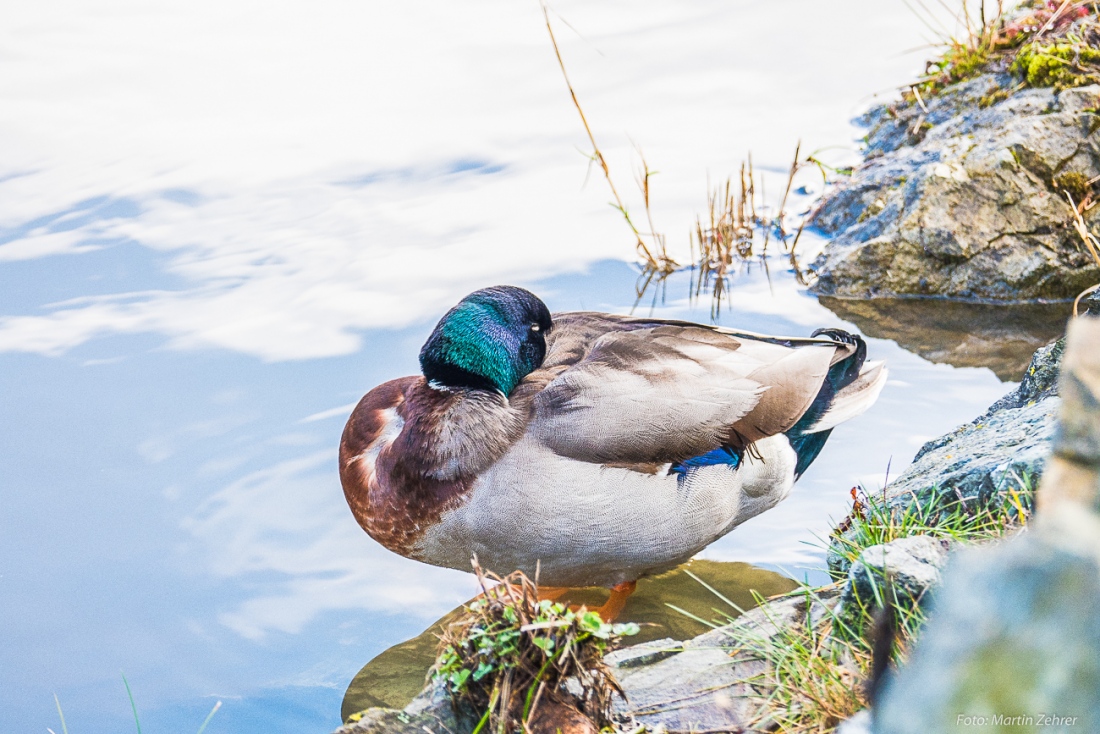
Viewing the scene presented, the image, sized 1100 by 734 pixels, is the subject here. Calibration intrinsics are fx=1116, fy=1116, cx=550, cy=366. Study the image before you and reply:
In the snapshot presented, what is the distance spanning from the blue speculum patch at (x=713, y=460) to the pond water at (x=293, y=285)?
0.42 m

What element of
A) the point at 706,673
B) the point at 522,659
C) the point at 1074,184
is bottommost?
the point at 706,673

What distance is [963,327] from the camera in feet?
18.2

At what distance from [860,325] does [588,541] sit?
2.64m

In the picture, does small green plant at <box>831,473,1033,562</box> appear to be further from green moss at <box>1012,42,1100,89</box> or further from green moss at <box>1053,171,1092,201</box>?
green moss at <box>1012,42,1100,89</box>

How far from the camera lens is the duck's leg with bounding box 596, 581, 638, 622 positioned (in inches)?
157

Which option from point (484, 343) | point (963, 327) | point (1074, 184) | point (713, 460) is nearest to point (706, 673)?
point (713, 460)

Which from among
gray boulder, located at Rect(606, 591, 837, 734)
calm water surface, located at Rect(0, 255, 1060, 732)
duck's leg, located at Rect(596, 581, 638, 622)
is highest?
gray boulder, located at Rect(606, 591, 837, 734)

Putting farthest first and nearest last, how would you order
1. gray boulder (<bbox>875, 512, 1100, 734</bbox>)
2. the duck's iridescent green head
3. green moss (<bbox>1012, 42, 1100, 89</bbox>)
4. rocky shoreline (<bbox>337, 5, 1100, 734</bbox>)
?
green moss (<bbox>1012, 42, 1100, 89</bbox>) → the duck's iridescent green head → rocky shoreline (<bbox>337, 5, 1100, 734</bbox>) → gray boulder (<bbox>875, 512, 1100, 734</bbox>)

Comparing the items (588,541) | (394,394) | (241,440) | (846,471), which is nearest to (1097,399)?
(588,541)

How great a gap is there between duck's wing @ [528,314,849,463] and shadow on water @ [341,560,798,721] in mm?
613

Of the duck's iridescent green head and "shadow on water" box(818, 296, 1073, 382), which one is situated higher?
the duck's iridescent green head

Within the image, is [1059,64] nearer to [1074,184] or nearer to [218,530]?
[1074,184]

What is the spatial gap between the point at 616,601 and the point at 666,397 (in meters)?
0.82

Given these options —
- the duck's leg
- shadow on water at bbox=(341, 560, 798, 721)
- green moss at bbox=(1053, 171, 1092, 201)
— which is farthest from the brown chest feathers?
green moss at bbox=(1053, 171, 1092, 201)
